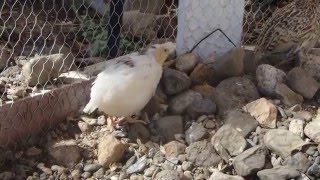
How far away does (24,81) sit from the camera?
10.1ft

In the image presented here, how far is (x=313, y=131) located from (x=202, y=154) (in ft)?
1.69

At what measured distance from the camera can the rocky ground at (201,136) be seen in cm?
279

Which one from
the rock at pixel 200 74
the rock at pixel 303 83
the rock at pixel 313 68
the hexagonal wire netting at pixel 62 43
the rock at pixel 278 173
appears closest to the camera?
the rock at pixel 278 173

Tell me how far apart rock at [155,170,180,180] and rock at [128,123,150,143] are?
32 cm

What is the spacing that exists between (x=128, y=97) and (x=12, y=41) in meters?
1.13

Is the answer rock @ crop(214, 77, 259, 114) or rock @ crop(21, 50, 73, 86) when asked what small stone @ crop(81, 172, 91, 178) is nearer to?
rock @ crop(21, 50, 73, 86)

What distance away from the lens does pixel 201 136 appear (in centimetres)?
294

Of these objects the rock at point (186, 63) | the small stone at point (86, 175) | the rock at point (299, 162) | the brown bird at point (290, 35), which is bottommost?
the small stone at point (86, 175)

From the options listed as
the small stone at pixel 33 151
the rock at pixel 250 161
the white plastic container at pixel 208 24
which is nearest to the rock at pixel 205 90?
the white plastic container at pixel 208 24

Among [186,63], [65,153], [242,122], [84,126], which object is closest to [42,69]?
[84,126]

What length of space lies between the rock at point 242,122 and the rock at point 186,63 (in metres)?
0.42

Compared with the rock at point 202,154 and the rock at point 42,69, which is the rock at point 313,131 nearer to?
the rock at point 202,154

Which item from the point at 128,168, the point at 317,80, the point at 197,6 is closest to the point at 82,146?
the point at 128,168

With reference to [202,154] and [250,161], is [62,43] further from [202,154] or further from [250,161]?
[250,161]
